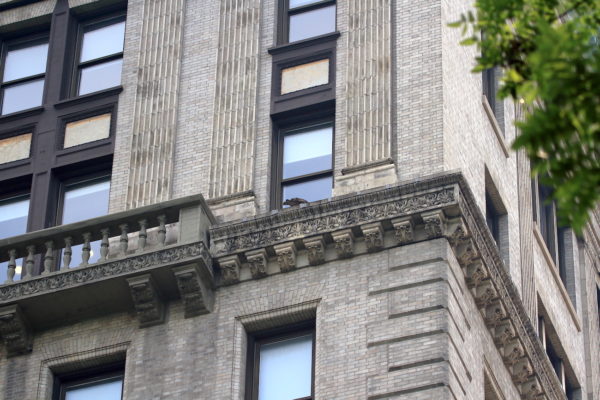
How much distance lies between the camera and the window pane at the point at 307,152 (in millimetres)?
32500

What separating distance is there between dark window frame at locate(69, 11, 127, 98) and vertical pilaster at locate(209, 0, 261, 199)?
3.02 meters

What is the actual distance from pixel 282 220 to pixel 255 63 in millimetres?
4672

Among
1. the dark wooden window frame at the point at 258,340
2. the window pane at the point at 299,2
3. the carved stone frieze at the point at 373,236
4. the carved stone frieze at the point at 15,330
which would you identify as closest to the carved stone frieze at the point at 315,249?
the carved stone frieze at the point at 373,236

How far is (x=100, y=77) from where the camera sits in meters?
36.6

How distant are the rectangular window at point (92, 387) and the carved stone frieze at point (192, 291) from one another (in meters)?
1.92

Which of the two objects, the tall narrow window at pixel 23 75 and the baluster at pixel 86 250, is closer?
the baluster at pixel 86 250

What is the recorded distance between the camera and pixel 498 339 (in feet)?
106

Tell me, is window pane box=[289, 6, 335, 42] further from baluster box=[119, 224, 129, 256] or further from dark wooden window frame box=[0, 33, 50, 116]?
dark wooden window frame box=[0, 33, 50, 116]

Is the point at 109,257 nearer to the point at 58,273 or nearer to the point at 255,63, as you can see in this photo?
the point at 58,273

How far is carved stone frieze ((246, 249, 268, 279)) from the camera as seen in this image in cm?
3050

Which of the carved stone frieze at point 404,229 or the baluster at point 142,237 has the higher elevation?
the baluster at point 142,237

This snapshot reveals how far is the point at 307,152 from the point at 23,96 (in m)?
7.81

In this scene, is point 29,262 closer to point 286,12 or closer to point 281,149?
point 281,149

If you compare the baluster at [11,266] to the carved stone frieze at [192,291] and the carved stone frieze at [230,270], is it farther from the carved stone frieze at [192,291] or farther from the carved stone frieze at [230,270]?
the carved stone frieze at [230,270]
